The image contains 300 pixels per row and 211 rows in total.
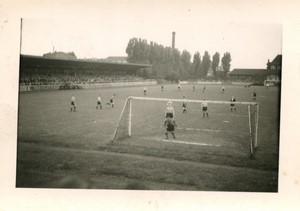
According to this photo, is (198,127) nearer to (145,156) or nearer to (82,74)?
(145,156)

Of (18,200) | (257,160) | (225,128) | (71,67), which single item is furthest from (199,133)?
(71,67)

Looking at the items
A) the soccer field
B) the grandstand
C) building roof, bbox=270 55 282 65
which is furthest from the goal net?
the grandstand

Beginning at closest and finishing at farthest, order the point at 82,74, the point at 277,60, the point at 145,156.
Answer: the point at 277,60 < the point at 145,156 < the point at 82,74

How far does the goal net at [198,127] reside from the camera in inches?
260

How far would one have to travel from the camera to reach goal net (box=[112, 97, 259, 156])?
6.60 m

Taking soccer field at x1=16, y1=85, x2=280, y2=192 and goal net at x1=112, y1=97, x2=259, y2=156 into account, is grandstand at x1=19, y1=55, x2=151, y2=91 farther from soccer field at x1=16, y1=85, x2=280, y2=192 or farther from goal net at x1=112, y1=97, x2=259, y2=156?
soccer field at x1=16, y1=85, x2=280, y2=192

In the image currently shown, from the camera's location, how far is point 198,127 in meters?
8.52

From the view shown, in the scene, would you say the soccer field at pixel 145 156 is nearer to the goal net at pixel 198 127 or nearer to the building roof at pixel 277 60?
the goal net at pixel 198 127

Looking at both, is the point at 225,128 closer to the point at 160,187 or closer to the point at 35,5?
the point at 160,187

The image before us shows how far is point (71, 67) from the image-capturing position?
11430 millimetres

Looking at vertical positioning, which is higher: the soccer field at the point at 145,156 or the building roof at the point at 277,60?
the building roof at the point at 277,60

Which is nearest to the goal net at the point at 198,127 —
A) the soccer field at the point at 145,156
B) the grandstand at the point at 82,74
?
the soccer field at the point at 145,156

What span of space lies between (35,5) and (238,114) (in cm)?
782

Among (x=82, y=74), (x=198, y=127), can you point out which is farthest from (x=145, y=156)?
(x=82, y=74)
